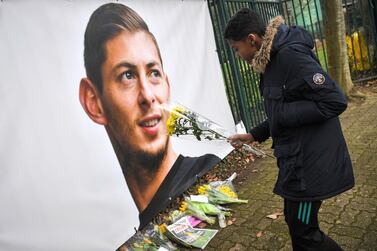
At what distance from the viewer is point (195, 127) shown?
3.12 m

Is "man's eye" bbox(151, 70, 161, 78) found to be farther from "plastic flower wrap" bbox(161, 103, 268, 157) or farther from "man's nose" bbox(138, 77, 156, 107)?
"plastic flower wrap" bbox(161, 103, 268, 157)

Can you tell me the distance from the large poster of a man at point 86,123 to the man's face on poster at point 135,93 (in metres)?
0.01

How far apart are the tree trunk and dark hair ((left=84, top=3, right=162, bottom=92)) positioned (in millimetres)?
5725

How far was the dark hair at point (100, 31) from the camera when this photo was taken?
3180 millimetres

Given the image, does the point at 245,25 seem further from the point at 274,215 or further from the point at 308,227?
the point at 274,215

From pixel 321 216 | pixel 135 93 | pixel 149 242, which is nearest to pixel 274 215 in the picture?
pixel 321 216

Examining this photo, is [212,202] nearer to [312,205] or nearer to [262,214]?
[262,214]

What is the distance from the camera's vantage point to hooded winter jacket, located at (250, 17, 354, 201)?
204cm

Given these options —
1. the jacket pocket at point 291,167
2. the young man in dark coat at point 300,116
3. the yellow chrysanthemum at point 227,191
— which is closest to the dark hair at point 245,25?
the young man in dark coat at point 300,116

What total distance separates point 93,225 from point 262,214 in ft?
6.13

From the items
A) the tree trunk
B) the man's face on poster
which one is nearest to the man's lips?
the man's face on poster

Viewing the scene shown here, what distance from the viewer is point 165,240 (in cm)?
355

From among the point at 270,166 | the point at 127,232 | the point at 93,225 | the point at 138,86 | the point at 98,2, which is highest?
the point at 98,2

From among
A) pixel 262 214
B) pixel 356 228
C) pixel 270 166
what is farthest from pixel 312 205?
pixel 270 166
